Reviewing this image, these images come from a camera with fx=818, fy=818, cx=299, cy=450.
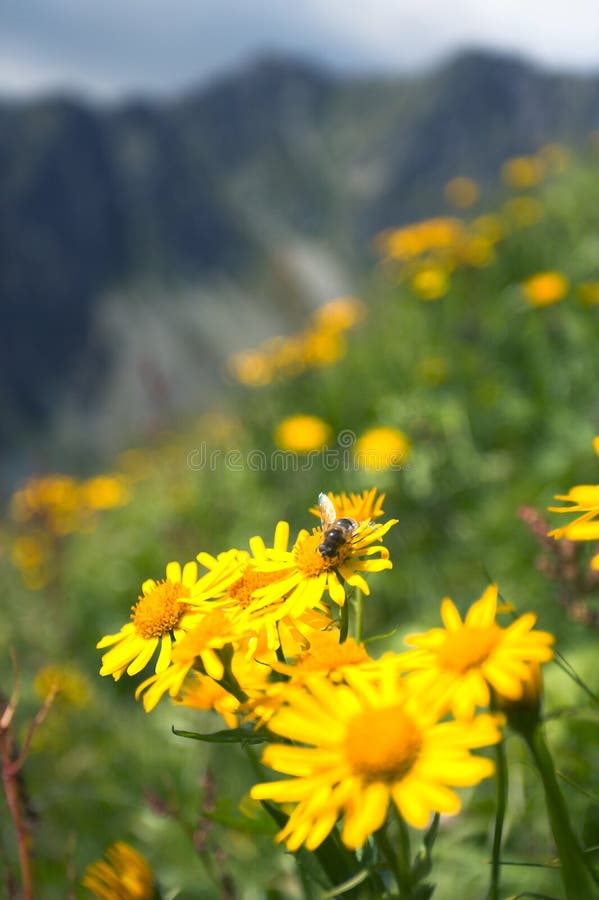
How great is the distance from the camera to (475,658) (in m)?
0.72

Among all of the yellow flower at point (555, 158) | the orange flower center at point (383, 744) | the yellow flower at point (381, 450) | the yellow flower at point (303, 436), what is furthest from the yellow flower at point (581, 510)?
the yellow flower at point (555, 158)

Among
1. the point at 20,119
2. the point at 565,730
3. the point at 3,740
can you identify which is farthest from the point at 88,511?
the point at 20,119

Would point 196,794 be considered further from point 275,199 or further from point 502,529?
point 275,199

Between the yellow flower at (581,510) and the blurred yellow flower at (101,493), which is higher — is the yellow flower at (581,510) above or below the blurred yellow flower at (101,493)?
above

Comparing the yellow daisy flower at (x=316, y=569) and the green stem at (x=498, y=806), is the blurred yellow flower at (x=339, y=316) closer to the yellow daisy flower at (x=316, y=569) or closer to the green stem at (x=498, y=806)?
the yellow daisy flower at (x=316, y=569)

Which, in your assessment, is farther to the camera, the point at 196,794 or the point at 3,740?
the point at 196,794

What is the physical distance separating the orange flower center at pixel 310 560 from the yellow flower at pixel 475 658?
0.18 meters

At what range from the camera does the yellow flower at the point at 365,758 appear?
630mm

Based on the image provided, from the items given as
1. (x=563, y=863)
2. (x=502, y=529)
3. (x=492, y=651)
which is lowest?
(x=502, y=529)

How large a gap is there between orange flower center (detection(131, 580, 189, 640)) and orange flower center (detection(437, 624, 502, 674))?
0.33 meters

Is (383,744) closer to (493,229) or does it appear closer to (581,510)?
(581,510)

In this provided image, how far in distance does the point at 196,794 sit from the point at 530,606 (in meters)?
1.34

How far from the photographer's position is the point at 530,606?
2754mm

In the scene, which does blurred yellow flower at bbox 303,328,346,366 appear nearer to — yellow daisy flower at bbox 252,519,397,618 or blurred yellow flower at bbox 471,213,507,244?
blurred yellow flower at bbox 471,213,507,244
